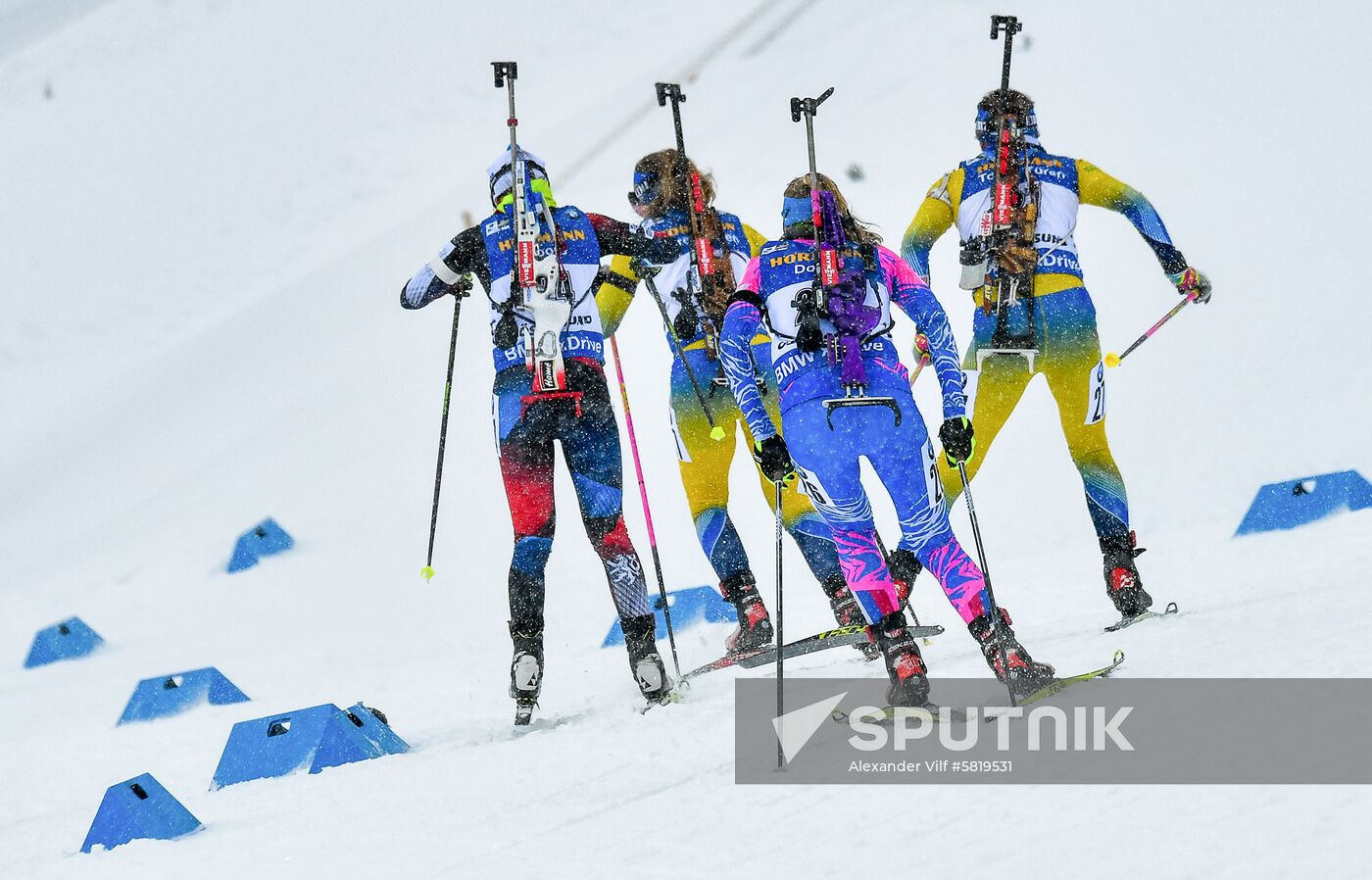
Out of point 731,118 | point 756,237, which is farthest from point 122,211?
point 756,237

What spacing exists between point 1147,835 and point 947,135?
1653 cm

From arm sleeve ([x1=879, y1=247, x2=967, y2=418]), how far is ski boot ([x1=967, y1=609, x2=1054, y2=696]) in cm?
70

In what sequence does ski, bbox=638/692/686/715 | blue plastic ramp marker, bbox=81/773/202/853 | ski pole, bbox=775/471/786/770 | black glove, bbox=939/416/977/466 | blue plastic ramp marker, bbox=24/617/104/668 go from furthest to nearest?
blue plastic ramp marker, bbox=24/617/104/668, ski, bbox=638/692/686/715, black glove, bbox=939/416/977/466, blue plastic ramp marker, bbox=81/773/202/853, ski pole, bbox=775/471/786/770

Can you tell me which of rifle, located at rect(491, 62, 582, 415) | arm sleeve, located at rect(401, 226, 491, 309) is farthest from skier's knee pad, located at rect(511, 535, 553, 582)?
→ arm sleeve, located at rect(401, 226, 491, 309)

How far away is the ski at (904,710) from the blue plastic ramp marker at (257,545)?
20.9ft

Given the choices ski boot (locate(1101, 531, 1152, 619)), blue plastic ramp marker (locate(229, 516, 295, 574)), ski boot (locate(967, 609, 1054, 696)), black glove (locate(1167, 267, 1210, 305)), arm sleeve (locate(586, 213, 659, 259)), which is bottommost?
ski boot (locate(967, 609, 1054, 696))

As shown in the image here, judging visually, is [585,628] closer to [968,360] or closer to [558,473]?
[968,360]

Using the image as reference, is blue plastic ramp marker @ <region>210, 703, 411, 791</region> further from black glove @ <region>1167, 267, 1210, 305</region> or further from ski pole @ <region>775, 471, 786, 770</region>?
black glove @ <region>1167, 267, 1210, 305</region>

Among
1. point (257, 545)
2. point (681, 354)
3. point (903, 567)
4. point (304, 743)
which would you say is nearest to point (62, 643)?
point (257, 545)

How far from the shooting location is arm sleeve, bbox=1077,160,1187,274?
231 inches

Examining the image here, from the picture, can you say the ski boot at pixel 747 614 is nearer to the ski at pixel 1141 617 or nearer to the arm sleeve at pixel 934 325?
the ski at pixel 1141 617

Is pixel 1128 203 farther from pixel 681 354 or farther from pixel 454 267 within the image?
pixel 454 267

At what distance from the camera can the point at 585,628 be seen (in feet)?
26.3

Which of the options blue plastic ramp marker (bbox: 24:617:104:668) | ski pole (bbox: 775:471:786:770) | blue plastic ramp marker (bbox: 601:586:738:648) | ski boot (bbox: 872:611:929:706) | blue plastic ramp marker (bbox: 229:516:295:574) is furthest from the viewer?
blue plastic ramp marker (bbox: 229:516:295:574)
